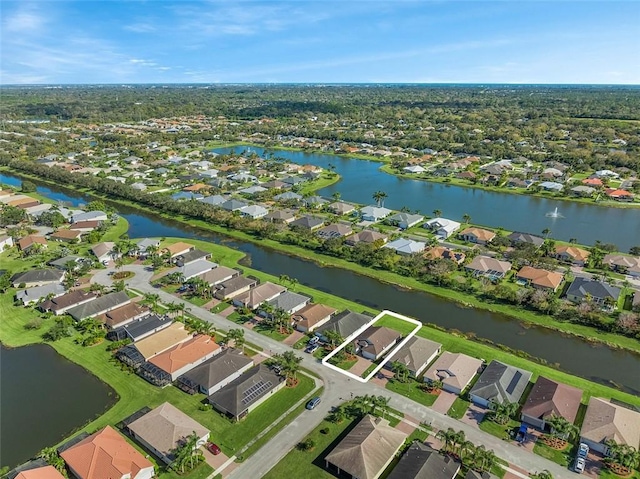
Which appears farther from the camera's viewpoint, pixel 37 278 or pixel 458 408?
pixel 37 278

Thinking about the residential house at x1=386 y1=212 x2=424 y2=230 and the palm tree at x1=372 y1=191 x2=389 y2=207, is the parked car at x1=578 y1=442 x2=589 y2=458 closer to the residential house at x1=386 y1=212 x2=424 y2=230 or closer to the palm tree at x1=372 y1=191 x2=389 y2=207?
the residential house at x1=386 y1=212 x2=424 y2=230

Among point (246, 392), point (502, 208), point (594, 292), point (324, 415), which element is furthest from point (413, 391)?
point (502, 208)

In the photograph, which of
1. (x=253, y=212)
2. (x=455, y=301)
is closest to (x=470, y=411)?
(x=455, y=301)

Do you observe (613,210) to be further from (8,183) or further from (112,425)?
(8,183)

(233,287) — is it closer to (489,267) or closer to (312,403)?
(312,403)

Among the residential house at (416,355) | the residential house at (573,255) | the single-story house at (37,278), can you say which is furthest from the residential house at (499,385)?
the single-story house at (37,278)

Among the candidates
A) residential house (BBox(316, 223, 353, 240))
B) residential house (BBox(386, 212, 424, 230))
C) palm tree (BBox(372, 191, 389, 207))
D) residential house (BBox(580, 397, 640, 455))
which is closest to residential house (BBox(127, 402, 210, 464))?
residential house (BBox(580, 397, 640, 455))

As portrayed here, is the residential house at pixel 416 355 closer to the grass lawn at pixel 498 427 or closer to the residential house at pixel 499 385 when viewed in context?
the residential house at pixel 499 385
